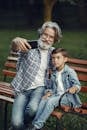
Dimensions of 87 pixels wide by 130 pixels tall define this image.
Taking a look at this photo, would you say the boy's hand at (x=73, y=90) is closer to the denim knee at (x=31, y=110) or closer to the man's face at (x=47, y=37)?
the denim knee at (x=31, y=110)

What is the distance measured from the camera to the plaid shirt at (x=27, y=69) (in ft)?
20.1

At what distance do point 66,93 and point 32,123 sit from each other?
0.46m

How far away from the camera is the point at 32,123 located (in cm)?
586

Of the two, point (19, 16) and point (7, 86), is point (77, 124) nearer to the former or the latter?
point (7, 86)

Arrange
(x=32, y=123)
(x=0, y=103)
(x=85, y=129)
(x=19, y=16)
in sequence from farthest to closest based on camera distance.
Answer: (x=19, y=16), (x=0, y=103), (x=85, y=129), (x=32, y=123)

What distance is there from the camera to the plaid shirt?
20.1 feet

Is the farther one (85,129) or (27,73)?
(85,129)

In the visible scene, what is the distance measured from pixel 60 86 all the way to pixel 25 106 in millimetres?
414

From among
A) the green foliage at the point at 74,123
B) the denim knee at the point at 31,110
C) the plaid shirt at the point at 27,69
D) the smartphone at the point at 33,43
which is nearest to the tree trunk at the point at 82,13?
the green foliage at the point at 74,123

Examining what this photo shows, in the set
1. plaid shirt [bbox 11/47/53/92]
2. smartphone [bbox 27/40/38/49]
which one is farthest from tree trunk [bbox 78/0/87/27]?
plaid shirt [bbox 11/47/53/92]

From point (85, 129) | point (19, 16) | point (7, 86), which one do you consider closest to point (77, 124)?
point (85, 129)

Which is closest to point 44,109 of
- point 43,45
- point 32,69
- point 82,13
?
point 32,69

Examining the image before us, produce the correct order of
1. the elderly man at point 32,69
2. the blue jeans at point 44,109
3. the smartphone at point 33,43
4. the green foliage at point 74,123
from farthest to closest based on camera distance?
1. the green foliage at point 74,123
2. the smartphone at point 33,43
3. the elderly man at point 32,69
4. the blue jeans at point 44,109

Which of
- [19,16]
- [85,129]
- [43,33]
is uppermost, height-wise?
[19,16]
